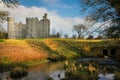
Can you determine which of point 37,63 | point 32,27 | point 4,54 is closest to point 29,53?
point 37,63

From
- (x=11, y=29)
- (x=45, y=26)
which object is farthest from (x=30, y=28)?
(x=11, y=29)

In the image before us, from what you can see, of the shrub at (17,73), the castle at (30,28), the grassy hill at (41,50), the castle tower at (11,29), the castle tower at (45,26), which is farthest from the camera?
the castle tower at (45,26)

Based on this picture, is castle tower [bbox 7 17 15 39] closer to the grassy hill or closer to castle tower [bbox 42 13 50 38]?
castle tower [bbox 42 13 50 38]

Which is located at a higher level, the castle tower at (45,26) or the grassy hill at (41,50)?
the castle tower at (45,26)

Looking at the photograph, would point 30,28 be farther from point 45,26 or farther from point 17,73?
point 17,73

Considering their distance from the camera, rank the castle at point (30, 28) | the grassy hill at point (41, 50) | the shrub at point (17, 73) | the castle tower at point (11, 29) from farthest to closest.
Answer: the castle at point (30, 28) < the castle tower at point (11, 29) < the grassy hill at point (41, 50) < the shrub at point (17, 73)

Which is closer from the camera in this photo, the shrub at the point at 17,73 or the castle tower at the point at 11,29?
the shrub at the point at 17,73

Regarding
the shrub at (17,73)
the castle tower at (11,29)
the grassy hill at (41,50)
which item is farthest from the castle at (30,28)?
the shrub at (17,73)

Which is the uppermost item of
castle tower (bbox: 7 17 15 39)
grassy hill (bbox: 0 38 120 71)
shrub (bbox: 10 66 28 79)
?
castle tower (bbox: 7 17 15 39)

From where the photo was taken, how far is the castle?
131m

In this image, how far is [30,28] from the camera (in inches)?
5748

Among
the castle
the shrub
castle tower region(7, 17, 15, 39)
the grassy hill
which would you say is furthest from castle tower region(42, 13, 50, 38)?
the shrub

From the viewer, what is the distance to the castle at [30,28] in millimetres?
131250

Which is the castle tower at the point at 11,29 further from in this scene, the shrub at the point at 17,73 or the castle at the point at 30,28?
the shrub at the point at 17,73
